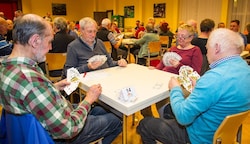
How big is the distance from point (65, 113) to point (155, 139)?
0.73 meters

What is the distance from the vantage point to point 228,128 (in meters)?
1.10

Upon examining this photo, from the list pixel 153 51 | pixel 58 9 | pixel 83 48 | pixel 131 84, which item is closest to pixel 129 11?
pixel 58 9

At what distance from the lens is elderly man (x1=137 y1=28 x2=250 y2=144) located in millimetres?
1079

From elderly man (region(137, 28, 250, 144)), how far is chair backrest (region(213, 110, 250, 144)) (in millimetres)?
59

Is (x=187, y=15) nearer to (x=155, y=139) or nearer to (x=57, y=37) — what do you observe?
(x=57, y=37)

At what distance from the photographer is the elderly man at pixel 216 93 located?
1079mm

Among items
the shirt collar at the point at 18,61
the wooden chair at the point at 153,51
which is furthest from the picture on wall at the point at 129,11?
the shirt collar at the point at 18,61

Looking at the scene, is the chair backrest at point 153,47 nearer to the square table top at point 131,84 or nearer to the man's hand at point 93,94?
the square table top at point 131,84

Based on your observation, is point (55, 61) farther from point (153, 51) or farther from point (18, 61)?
point (153, 51)

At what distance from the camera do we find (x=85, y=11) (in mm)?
13508

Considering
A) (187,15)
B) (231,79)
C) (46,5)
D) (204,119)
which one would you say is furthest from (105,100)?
(46,5)

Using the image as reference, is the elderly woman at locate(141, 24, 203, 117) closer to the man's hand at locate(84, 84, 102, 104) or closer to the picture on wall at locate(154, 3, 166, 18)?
the man's hand at locate(84, 84, 102, 104)

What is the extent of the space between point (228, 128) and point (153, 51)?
3.65 metres

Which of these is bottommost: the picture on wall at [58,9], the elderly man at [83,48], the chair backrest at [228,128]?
the chair backrest at [228,128]
